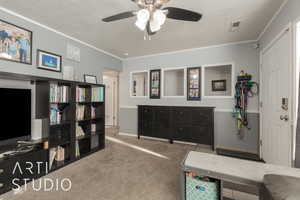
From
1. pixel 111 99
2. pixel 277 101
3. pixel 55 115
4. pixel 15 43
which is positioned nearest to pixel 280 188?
pixel 277 101

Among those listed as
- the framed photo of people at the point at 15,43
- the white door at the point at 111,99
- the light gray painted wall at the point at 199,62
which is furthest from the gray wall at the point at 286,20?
the white door at the point at 111,99

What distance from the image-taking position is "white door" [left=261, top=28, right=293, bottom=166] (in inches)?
67.8

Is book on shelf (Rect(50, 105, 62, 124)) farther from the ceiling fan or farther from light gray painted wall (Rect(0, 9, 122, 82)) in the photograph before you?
the ceiling fan

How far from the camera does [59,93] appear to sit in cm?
234

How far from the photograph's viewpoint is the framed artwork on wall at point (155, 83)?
13.3ft

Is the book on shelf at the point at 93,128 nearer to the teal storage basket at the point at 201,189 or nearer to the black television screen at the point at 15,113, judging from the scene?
the black television screen at the point at 15,113

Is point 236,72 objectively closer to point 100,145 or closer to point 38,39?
point 100,145

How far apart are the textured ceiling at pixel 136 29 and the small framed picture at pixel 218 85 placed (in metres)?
1.57

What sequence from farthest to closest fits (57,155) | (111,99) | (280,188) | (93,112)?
(111,99) < (93,112) < (57,155) < (280,188)

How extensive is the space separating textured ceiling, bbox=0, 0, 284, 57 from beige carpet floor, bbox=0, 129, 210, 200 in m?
2.49

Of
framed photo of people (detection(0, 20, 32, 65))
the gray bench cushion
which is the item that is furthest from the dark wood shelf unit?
the gray bench cushion

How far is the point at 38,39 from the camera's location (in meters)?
2.34

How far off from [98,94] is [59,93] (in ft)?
2.81

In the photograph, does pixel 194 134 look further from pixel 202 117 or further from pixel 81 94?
pixel 81 94
